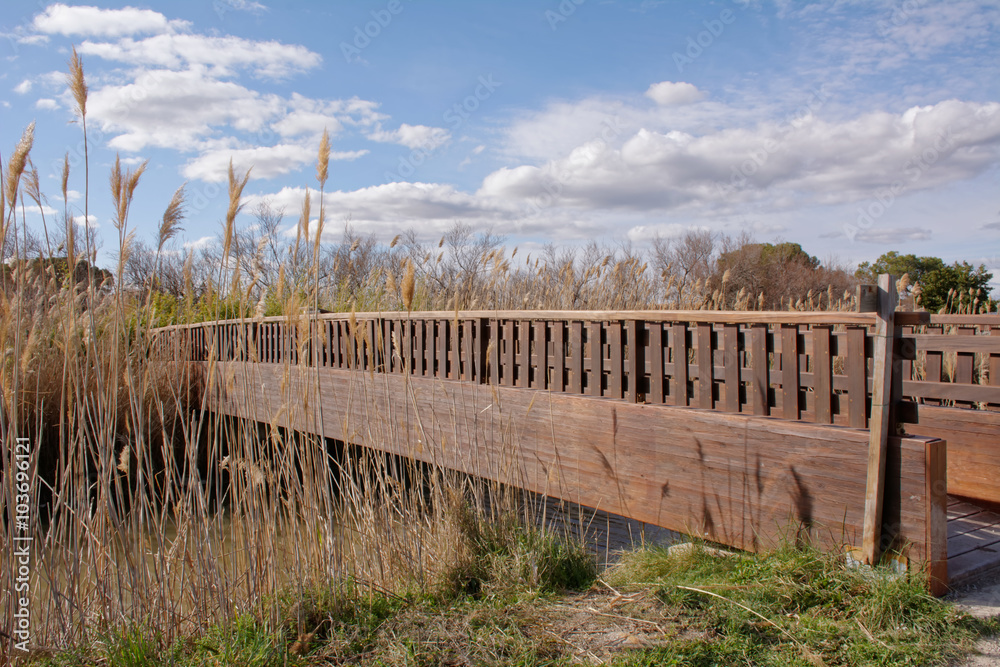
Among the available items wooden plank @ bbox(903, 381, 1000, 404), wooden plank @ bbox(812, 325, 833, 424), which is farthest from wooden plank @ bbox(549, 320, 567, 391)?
wooden plank @ bbox(903, 381, 1000, 404)

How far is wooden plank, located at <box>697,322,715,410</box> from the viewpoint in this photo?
304cm

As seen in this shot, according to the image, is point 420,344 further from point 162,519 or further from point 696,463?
point 162,519

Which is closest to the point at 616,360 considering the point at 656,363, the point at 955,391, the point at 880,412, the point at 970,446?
the point at 656,363

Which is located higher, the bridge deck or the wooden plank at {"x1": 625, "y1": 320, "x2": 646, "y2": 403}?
the wooden plank at {"x1": 625, "y1": 320, "x2": 646, "y2": 403}

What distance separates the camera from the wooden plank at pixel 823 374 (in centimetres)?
270

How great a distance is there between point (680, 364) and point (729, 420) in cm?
40

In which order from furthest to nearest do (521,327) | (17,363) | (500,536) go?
(521,327) → (500,536) → (17,363)

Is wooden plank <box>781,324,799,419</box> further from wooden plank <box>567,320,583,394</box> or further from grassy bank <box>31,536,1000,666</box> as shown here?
wooden plank <box>567,320,583,394</box>

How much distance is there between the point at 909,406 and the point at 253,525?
2.53m

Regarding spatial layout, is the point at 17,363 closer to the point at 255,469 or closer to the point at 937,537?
the point at 255,469

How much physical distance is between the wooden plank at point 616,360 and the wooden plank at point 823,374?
3.21ft

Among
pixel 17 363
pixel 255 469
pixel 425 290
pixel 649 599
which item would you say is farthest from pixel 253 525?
pixel 425 290

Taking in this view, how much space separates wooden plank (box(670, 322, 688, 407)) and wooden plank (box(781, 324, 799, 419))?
0.46 metres

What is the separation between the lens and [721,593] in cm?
244
